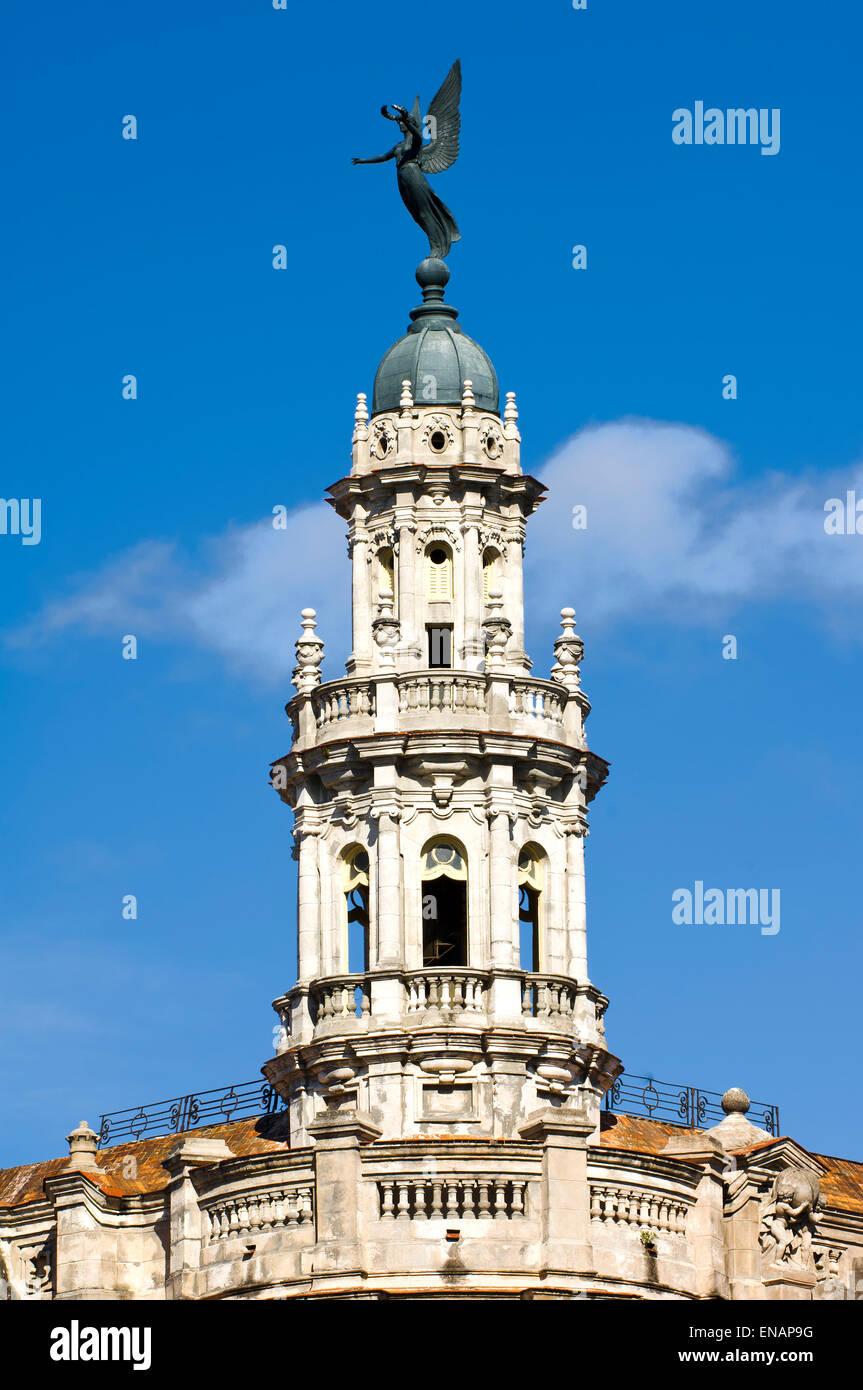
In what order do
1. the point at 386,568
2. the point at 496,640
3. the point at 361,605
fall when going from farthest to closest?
the point at 386,568 → the point at 361,605 → the point at 496,640

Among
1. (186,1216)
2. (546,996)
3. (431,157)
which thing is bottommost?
(186,1216)

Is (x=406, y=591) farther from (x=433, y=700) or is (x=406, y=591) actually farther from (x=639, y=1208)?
(x=639, y=1208)

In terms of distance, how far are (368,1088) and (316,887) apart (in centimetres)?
503

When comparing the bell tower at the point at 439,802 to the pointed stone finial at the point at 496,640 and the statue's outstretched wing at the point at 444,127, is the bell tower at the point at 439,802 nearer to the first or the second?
the pointed stone finial at the point at 496,640

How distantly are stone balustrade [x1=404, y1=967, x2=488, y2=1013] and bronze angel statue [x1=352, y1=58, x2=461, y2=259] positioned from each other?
17.9m

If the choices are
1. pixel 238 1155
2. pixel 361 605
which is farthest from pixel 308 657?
pixel 238 1155

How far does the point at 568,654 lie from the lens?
238ft

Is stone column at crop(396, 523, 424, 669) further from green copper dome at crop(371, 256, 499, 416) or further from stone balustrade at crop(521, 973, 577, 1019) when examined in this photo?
stone balustrade at crop(521, 973, 577, 1019)

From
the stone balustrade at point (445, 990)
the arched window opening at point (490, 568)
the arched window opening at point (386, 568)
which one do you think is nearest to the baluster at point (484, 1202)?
the stone balustrade at point (445, 990)

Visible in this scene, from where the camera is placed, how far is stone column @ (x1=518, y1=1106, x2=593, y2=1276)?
6294 centimetres

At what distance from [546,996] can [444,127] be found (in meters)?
21.1

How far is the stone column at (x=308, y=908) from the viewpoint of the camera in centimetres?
6975

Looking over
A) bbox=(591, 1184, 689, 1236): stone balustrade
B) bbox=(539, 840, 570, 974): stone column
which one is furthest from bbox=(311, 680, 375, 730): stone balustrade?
bbox=(591, 1184, 689, 1236): stone balustrade
